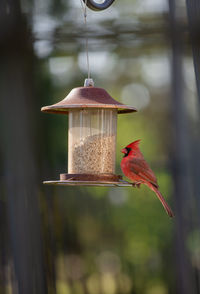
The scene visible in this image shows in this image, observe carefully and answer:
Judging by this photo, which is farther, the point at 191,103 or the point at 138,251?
the point at 138,251

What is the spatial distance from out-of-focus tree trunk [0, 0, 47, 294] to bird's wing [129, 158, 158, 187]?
5.25ft

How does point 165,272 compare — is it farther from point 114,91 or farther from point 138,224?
point 114,91

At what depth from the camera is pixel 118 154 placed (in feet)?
13.3

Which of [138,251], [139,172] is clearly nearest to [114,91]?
[138,251]

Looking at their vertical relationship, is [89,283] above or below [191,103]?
below

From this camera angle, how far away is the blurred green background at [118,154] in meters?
3.69

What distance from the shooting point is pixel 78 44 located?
398 centimetres

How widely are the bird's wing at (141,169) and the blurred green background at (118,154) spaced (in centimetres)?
154

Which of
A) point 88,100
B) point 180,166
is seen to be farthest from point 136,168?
point 180,166

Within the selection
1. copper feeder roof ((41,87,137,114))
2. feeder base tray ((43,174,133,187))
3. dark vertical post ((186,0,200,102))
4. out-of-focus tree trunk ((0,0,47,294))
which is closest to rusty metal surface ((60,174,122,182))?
feeder base tray ((43,174,133,187))

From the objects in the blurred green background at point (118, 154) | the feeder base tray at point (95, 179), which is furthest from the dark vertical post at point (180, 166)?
the feeder base tray at point (95, 179)

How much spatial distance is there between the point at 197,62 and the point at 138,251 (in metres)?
1.50

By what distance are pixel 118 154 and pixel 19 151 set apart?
2.61ft

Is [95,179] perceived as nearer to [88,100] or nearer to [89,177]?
[89,177]
